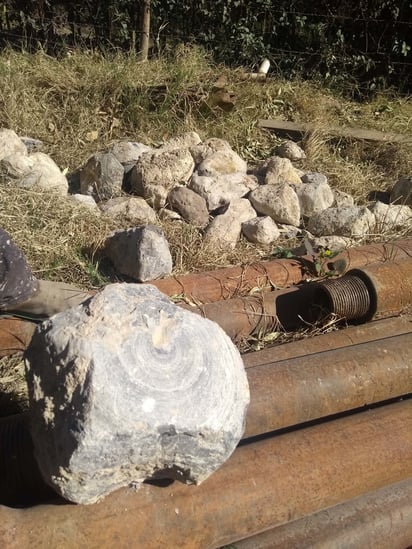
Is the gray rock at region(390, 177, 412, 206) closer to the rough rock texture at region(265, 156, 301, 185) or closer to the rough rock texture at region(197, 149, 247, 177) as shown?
the rough rock texture at region(265, 156, 301, 185)

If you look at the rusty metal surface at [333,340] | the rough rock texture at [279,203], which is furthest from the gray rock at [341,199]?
the rusty metal surface at [333,340]

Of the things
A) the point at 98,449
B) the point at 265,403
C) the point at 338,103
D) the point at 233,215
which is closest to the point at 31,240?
the point at 233,215

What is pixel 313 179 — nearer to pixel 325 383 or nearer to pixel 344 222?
pixel 344 222

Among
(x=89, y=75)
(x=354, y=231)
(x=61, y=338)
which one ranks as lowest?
(x=354, y=231)

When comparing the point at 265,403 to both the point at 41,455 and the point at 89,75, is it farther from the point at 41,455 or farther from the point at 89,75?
the point at 89,75

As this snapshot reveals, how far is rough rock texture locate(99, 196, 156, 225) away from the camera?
165 inches

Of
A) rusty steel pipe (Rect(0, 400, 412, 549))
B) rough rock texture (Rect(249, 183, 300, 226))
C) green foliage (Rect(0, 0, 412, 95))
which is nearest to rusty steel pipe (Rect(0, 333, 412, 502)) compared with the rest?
rusty steel pipe (Rect(0, 400, 412, 549))

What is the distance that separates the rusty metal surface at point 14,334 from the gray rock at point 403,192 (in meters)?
3.36

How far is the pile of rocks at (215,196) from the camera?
4.24m

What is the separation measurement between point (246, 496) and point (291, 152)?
4.43 m

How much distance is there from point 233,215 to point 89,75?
109 inches

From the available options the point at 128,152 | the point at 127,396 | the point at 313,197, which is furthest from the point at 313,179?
the point at 127,396

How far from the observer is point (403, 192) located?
196 inches

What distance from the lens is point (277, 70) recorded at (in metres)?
7.70
